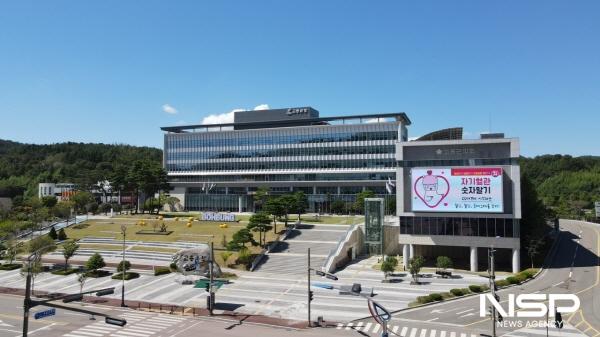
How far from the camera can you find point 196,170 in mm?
130125

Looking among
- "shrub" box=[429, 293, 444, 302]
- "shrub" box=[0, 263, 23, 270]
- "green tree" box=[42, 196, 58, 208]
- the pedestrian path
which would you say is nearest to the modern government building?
"shrub" box=[429, 293, 444, 302]

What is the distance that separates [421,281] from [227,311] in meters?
26.3

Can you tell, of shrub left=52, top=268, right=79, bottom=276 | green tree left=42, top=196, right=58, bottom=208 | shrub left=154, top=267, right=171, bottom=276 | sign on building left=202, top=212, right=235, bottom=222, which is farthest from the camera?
green tree left=42, top=196, right=58, bottom=208

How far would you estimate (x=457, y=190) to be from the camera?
60906 millimetres

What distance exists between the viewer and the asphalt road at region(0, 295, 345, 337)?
36.0 metres

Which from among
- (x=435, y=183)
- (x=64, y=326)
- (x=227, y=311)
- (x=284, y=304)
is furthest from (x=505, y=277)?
(x=64, y=326)

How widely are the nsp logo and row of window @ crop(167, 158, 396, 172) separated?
66261 millimetres

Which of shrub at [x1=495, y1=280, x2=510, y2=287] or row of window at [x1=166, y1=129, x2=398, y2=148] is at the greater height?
row of window at [x1=166, y1=129, x2=398, y2=148]

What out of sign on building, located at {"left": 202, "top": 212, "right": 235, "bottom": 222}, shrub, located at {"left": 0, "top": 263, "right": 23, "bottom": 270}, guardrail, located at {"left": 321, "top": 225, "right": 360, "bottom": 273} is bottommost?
shrub, located at {"left": 0, "top": 263, "right": 23, "bottom": 270}

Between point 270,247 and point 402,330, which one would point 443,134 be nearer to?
point 270,247

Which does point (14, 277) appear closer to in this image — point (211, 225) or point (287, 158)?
point (211, 225)

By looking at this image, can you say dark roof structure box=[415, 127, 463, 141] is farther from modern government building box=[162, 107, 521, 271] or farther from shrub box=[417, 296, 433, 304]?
shrub box=[417, 296, 433, 304]

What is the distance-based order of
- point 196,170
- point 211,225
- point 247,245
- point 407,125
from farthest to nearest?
1. point 196,170
2. point 407,125
3. point 211,225
4. point 247,245

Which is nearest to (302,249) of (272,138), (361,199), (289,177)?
(361,199)
